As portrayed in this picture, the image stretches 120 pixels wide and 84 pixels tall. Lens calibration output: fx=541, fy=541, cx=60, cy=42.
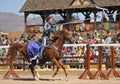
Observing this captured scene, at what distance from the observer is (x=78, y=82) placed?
18812 millimetres

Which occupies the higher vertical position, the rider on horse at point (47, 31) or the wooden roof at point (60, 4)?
the wooden roof at point (60, 4)

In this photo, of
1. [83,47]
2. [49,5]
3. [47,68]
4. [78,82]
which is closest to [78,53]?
[83,47]

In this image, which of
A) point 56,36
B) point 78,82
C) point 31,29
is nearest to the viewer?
point 78,82

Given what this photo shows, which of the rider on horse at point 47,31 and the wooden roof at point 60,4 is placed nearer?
the rider on horse at point 47,31

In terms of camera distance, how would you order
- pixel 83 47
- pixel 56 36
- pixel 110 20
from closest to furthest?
1. pixel 56 36
2. pixel 83 47
3. pixel 110 20

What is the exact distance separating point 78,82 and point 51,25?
2447mm

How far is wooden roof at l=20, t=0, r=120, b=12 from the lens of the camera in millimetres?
46375

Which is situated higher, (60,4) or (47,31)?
(60,4)

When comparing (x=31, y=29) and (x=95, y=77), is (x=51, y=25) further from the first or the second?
(x=31, y=29)

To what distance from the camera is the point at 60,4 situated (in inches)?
1940

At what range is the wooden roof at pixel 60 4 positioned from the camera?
46.4 metres

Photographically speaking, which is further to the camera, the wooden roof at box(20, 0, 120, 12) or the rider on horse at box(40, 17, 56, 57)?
the wooden roof at box(20, 0, 120, 12)

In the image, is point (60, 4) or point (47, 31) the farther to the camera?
point (60, 4)

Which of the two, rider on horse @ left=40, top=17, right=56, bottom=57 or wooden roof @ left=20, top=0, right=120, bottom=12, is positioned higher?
wooden roof @ left=20, top=0, right=120, bottom=12
